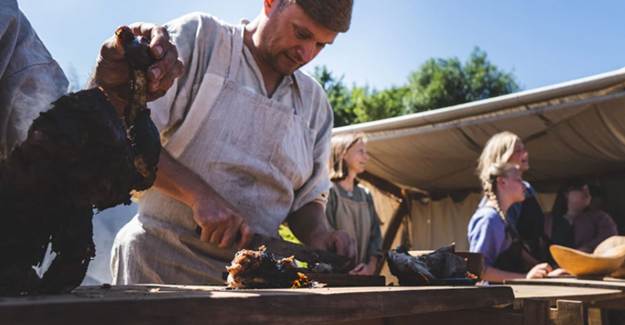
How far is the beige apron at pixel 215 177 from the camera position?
2.19 m

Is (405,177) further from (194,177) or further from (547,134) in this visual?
(194,177)

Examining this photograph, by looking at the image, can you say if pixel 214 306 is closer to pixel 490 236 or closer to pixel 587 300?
pixel 587 300

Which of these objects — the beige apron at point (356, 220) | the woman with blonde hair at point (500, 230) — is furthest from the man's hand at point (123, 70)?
the beige apron at point (356, 220)

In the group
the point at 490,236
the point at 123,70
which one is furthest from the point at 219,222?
the point at 490,236

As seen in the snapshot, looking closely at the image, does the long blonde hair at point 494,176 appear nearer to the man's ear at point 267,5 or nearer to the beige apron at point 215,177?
the beige apron at point 215,177

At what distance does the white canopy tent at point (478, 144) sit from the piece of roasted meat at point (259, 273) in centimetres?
488

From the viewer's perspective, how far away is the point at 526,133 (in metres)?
6.35

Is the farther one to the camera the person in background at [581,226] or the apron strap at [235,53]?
the person in background at [581,226]

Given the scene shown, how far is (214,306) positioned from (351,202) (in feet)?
15.1

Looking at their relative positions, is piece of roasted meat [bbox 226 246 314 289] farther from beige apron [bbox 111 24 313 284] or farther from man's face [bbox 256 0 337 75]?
man's face [bbox 256 0 337 75]

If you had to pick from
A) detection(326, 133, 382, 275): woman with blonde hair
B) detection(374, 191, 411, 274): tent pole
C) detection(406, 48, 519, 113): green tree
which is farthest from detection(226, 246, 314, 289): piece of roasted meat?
detection(406, 48, 519, 113): green tree

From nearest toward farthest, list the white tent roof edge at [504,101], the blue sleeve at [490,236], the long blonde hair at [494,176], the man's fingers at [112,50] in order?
the man's fingers at [112,50] < the blue sleeve at [490,236] < the long blonde hair at [494,176] < the white tent roof edge at [504,101]

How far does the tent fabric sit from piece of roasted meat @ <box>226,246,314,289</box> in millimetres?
4875

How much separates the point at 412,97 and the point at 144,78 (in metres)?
34.0
